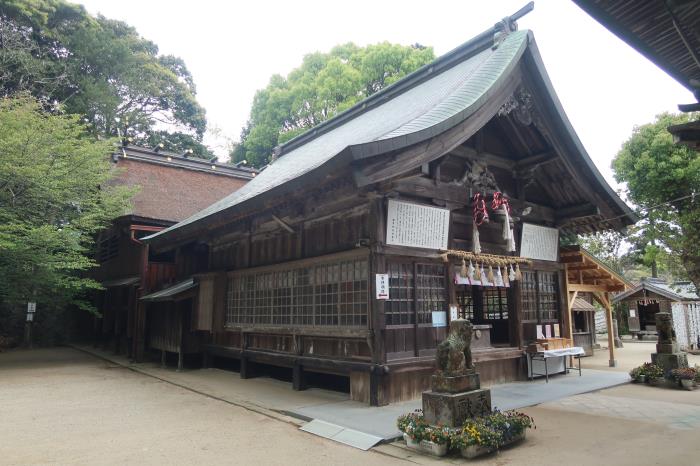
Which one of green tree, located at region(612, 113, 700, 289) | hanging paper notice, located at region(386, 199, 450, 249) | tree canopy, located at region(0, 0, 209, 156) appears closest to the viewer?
hanging paper notice, located at region(386, 199, 450, 249)

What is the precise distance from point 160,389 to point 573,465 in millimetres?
8785

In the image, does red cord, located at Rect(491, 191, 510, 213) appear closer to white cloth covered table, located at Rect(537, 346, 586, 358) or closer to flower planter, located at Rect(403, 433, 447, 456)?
white cloth covered table, located at Rect(537, 346, 586, 358)

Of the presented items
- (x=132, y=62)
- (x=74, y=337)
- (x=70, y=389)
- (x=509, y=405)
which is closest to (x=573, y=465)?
(x=509, y=405)

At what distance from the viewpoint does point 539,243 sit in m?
11.2

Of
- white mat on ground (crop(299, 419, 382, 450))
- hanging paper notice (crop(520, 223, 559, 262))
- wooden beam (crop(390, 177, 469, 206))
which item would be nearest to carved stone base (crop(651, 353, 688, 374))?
hanging paper notice (crop(520, 223, 559, 262))

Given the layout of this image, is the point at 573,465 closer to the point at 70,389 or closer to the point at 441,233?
the point at 441,233

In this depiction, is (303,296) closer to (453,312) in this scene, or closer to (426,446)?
(453,312)

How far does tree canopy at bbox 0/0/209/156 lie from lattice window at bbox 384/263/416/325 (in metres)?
25.6

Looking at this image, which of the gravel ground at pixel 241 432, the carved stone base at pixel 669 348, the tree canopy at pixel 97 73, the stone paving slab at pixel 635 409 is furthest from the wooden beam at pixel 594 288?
the tree canopy at pixel 97 73

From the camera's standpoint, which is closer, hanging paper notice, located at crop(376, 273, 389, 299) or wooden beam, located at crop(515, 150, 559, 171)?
hanging paper notice, located at crop(376, 273, 389, 299)

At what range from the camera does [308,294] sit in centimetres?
966

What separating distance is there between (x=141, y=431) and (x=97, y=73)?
31.0 m

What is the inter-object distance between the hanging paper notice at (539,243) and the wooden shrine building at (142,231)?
9.72 meters

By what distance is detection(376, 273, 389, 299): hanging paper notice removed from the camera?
7.73m
